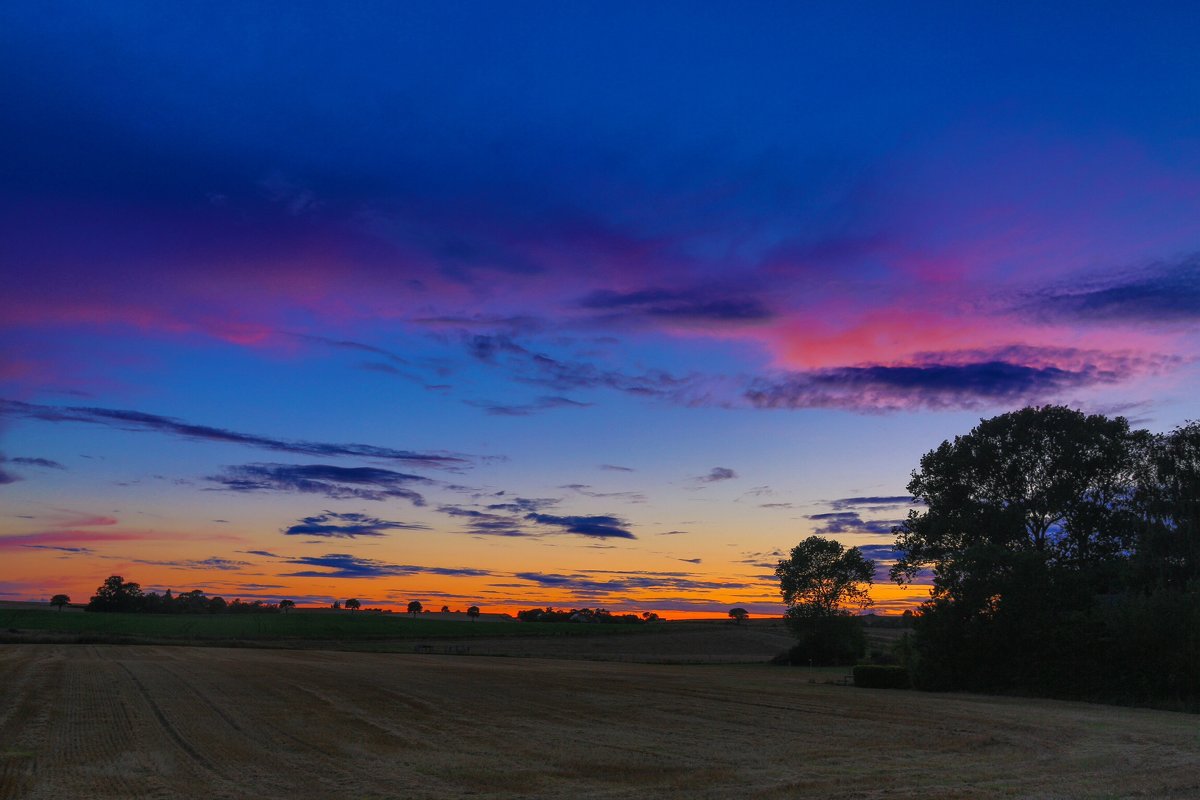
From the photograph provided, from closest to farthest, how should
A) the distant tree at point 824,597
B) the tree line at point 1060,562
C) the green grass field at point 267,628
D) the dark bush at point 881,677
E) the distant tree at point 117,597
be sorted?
A: the tree line at point 1060,562, the dark bush at point 881,677, the distant tree at point 824,597, the green grass field at point 267,628, the distant tree at point 117,597

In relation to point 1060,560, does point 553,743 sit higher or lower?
lower

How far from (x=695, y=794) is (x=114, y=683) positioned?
34492mm

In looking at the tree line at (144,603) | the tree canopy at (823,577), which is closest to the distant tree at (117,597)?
the tree line at (144,603)

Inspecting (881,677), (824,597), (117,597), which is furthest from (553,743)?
(117,597)

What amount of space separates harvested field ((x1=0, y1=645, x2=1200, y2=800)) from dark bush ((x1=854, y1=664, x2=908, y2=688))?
1148 cm

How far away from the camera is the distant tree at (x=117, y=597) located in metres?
177

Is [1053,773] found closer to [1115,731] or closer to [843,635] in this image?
[1115,731]

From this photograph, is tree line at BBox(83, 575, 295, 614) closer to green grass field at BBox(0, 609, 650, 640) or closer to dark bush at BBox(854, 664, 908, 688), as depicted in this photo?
green grass field at BBox(0, 609, 650, 640)

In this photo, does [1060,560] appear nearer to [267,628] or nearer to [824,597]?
[824,597]

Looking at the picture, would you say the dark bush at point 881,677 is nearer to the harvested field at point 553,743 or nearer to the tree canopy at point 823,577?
the harvested field at point 553,743

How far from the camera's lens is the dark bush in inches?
2058

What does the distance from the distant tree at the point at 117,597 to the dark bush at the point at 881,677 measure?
17350cm

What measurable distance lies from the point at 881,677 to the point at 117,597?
178 m

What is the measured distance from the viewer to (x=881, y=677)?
173 ft
